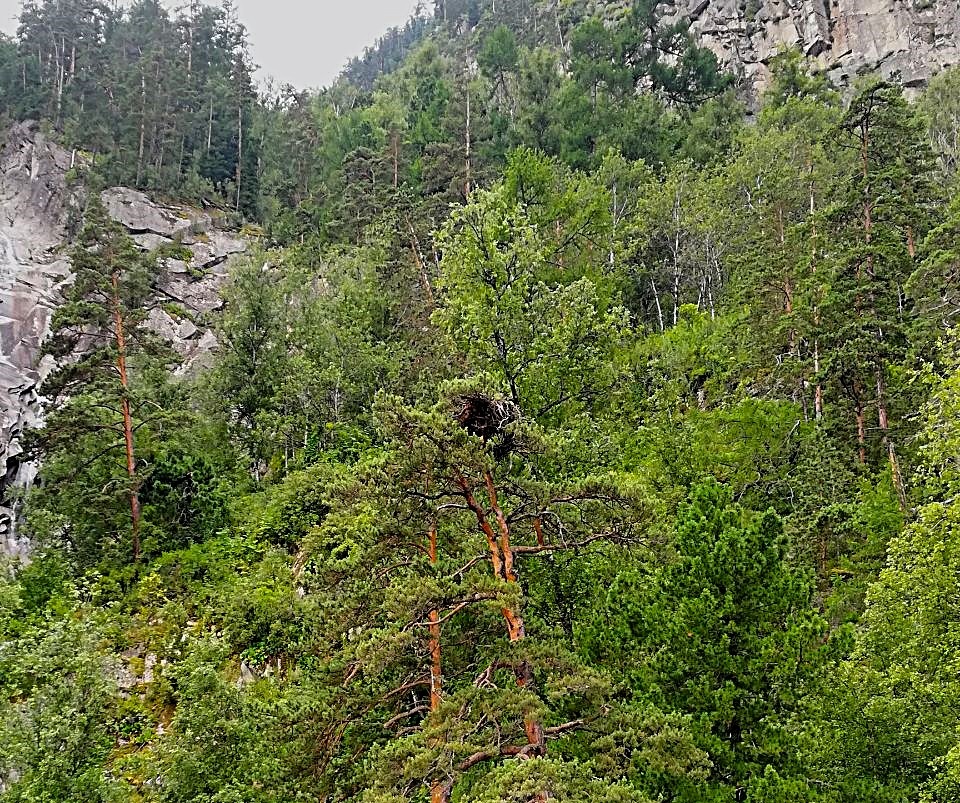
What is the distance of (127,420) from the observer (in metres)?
20.8

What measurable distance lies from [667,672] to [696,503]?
8.45ft

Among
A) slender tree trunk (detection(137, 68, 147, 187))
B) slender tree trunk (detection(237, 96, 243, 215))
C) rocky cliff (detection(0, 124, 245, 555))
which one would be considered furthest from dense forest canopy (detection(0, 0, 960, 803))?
slender tree trunk (detection(237, 96, 243, 215))

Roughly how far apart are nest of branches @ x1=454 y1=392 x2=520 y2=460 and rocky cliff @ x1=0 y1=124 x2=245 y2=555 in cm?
2570

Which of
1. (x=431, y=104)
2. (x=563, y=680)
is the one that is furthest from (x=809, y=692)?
(x=431, y=104)

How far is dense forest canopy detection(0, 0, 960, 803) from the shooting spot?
10.6 meters

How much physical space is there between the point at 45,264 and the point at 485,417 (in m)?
42.6

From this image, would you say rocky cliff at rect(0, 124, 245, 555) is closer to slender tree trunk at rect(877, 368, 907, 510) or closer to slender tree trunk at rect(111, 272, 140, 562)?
slender tree trunk at rect(111, 272, 140, 562)

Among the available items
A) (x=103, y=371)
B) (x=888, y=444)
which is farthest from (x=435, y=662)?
(x=103, y=371)

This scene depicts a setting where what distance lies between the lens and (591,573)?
534 inches

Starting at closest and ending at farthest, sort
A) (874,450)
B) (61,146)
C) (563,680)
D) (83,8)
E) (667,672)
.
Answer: (563,680)
(667,672)
(874,450)
(61,146)
(83,8)

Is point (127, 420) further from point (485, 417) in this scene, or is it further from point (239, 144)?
point (239, 144)

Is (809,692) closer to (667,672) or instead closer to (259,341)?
(667,672)

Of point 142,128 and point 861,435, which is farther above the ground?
point 142,128

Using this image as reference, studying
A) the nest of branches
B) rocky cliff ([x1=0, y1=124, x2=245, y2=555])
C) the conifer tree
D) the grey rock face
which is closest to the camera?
the nest of branches
